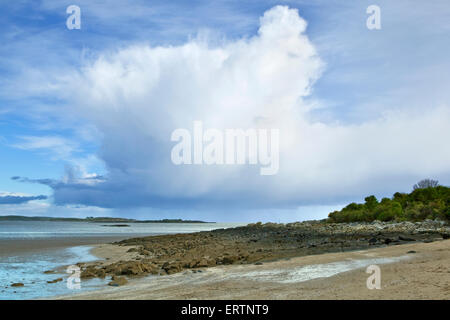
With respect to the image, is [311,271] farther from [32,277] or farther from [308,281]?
[32,277]

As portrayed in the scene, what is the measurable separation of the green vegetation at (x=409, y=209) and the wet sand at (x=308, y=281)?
2161cm

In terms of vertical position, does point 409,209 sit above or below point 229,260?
above

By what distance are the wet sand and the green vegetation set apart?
21.6 metres

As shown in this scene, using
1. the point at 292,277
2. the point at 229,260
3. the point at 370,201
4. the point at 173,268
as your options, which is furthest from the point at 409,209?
the point at 292,277

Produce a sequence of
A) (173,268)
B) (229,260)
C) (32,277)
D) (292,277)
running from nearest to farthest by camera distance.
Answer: (292,277)
(173,268)
(32,277)
(229,260)

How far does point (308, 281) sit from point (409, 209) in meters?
36.0

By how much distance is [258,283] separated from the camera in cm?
1154

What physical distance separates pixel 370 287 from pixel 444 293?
159 cm

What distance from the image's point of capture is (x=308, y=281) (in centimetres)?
1124

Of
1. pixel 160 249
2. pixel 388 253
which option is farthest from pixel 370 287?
pixel 160 249

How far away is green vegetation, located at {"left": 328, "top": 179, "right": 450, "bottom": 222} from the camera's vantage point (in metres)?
38.0

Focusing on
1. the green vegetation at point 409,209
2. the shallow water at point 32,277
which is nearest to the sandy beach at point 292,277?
the shallow water at point 32,277
